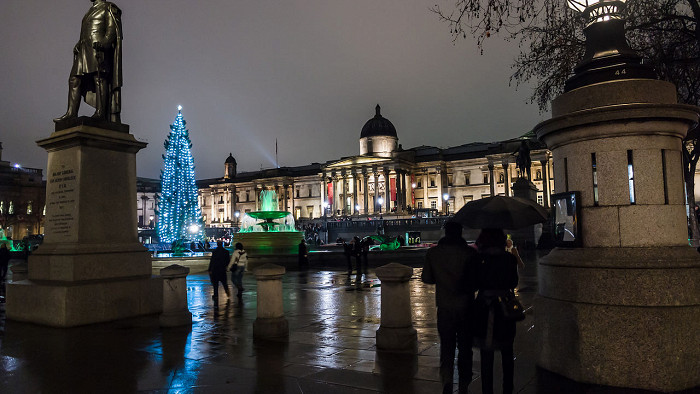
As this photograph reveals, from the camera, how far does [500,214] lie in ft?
18.6

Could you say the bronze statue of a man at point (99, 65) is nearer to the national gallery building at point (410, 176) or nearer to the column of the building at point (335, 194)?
the national gallery building at point (410, 176)

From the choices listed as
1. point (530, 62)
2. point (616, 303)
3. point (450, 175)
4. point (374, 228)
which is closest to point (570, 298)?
point (616, 303)

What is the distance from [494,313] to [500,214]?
1357 millimetres

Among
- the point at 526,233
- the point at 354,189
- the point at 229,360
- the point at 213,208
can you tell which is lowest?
the point at 229,360

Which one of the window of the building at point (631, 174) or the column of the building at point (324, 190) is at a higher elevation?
the column of the building at point (324, 190)

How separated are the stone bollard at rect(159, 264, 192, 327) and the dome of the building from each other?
311ft

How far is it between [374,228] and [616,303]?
192 feet

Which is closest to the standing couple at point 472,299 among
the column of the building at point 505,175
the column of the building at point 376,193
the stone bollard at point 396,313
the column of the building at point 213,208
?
the stone bollard at point 396,313

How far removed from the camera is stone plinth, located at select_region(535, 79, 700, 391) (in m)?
4.93

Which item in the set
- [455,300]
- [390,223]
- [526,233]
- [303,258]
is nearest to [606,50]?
[455,300]

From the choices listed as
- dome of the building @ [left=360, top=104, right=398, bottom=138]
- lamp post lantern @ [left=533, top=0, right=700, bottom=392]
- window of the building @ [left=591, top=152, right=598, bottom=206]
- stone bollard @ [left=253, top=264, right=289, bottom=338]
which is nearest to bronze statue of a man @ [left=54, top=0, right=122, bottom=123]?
stone bollard @ [left=253, top=264, right=289, bottom=338]

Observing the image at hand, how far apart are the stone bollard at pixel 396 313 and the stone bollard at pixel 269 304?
5.79ft

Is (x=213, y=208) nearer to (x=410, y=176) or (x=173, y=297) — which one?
(x=410, y=176)

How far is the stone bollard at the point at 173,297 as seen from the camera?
880 centimetres
